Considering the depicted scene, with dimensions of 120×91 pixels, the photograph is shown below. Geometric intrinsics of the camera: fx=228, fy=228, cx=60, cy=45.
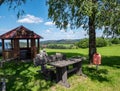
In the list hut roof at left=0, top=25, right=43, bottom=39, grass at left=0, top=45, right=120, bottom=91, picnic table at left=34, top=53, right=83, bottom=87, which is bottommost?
grass at left=0, top=45, right=120, bottom=91

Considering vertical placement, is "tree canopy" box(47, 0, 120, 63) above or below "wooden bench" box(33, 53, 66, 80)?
above

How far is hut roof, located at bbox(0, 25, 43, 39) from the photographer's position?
1952cm

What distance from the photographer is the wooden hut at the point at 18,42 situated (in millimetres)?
19375

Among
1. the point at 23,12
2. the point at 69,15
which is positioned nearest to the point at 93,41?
the point at 69,15

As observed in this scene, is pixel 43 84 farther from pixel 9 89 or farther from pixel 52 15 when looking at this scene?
pixel 52 15

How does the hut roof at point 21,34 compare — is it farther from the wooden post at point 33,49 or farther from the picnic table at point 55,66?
the picnic table at point 55,66

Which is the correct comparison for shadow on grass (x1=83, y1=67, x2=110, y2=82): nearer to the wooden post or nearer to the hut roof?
the wooden post

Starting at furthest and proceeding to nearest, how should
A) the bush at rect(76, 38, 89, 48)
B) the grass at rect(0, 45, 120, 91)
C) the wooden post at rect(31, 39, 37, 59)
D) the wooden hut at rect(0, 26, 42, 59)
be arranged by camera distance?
1. the bush at rect(76, 38, 89, 48)
2. the wooden post at rect(31, 39, 37, 59)
3. the wooden hut at rect(0, 26, 42, 59)
4. the grass at rect(0, 45, 120, 91)

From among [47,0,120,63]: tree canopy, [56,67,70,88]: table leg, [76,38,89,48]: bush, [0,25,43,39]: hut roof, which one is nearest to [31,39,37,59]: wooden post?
[0,25,43,39]: hut roof

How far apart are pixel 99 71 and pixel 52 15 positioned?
5.19 metres

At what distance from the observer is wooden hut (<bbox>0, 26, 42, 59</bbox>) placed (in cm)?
1938

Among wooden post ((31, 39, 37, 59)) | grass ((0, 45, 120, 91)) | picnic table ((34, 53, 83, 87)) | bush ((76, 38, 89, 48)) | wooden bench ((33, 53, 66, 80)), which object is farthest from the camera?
bush ((76, 38, 89, 48))

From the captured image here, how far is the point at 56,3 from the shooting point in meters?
15.0

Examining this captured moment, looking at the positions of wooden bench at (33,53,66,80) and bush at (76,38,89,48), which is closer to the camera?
wooden bench at (33,53,66,80)
